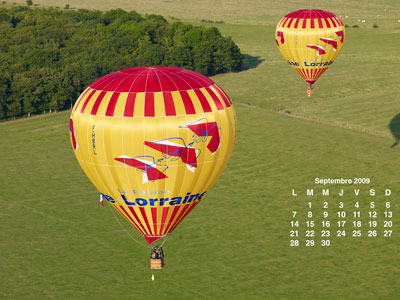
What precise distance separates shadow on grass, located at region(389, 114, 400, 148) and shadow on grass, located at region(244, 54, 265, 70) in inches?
1337

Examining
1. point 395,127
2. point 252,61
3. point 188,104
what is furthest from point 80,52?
point 188,104

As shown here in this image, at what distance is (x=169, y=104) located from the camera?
46.3 meters

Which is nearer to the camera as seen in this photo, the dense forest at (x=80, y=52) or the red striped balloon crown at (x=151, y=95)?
the red striped balloon crown at (x=151, y=95)

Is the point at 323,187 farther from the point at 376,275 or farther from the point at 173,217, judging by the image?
the point at 173,217

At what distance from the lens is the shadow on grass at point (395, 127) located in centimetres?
8412

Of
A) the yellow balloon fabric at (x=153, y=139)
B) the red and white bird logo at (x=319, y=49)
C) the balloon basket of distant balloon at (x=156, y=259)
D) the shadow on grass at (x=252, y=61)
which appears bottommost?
the balloon basket of distant balloon at (x=156, y=259)

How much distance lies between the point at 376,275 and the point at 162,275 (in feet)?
47.5

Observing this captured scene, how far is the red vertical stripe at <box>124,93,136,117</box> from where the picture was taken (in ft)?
152

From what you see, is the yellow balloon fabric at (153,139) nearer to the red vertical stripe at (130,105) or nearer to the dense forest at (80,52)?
the red vertical stripe at (130,105)

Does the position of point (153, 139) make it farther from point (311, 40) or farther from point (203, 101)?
point (311, 40)

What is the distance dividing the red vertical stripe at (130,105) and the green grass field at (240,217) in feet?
44.1

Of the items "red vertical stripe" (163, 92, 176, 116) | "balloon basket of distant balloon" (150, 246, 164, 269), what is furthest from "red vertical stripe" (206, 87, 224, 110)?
"balloon basket of distant balloon" (150, 246, 164, 269)

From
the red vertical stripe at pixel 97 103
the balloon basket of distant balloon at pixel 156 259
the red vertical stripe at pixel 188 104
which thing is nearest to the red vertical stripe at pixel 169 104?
the red vertical stripe at pixel 188 104

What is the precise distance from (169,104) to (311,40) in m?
47.8
